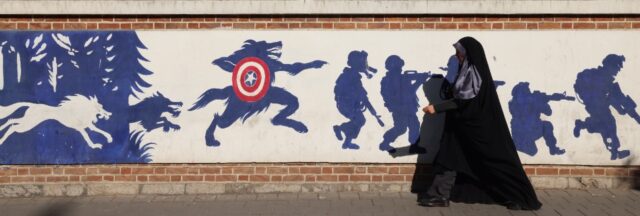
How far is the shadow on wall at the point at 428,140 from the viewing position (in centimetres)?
714

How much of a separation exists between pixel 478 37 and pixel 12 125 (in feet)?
15.7

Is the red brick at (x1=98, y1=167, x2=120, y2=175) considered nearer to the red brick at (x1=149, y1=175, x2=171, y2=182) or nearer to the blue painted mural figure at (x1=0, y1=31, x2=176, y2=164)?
the blue painted mural figure at (x1=0, y1=31, x2=176, y2=164)

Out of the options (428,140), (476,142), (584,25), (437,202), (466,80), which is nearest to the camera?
(466,80)

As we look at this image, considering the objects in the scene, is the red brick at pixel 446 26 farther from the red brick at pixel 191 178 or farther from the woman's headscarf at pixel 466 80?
the red brick at pixel 191 178

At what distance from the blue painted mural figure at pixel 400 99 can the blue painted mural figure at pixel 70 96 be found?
2418mm

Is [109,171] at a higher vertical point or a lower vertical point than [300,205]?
higher

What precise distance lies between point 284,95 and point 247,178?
3.10 ft

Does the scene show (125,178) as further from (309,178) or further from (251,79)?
(309,178)

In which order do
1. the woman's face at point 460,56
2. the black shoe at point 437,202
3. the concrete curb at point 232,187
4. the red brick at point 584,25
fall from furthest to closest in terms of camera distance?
the concrete curb at point 232,187, the red brick at point 584,25, the black shoe at point 437,202, the woman's face at point 460,56

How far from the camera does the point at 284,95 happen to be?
715 cm

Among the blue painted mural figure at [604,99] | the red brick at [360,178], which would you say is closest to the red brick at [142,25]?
the red brick at [360,178]

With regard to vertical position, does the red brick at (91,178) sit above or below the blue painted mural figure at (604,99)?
below

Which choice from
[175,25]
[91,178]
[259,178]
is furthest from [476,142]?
[91,178]

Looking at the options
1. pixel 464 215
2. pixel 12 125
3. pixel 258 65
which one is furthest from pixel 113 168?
pixel 464 215
